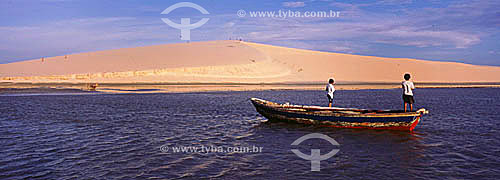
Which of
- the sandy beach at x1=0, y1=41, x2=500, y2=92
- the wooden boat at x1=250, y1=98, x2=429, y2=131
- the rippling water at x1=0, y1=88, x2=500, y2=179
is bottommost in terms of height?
the rippling water at x1=0, y1=88, x2=500, y2=179

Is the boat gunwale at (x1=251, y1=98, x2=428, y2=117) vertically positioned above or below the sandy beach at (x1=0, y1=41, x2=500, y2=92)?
below

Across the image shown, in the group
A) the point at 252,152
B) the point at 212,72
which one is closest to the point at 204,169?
the point at 252,152

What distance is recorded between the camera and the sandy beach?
Result: 48.2m

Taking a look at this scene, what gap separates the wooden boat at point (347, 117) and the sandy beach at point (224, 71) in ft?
84.6

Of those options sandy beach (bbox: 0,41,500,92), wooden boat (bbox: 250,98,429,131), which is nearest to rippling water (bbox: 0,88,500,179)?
wooden boat (bbox: 250,98,429,131)

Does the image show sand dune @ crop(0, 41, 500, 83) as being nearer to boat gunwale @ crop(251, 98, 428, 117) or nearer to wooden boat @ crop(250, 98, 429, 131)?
boat gunwale @ crop(251, 98, 428, 117)

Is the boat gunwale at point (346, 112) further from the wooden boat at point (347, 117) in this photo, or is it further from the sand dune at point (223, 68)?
the sand dune at point (223, 68)

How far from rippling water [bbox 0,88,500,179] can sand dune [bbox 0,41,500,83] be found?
33.4 metres

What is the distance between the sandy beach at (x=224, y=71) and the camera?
48.2 metres

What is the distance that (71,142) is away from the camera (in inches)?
476

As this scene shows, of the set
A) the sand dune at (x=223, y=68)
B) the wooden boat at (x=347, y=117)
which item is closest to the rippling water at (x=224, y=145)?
the wooden boat at (x=347, y=117)

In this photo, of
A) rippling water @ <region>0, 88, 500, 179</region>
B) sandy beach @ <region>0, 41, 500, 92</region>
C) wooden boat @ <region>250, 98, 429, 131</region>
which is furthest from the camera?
sandy beach @ <region>0, 41, 500, 92</region>

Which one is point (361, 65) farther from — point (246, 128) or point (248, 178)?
point (248, 178)

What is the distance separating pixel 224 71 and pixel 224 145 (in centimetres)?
4713
